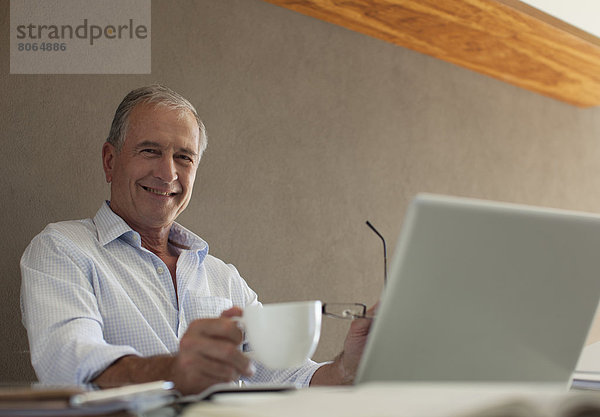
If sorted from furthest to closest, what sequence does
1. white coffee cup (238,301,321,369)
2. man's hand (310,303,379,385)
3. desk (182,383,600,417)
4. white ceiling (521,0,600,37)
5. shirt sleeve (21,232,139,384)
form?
white ceiling (521,0,600,37), man's hand (310,303,379,385), shirt sleeve (21,232,139,384), white coffee cup (238,301,321,369), desk (182,383,600,417)

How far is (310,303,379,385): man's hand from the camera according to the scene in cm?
131

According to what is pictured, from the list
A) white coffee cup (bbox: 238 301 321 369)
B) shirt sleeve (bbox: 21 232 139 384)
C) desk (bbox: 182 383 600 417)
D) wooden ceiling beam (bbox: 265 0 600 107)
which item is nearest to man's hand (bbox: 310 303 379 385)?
white coffee cup (bbox: 238 301 321 369)

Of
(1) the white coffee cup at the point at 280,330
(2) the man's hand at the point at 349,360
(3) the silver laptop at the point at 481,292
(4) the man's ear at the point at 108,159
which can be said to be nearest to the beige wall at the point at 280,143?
(4) the man's ear at the point at 108,159

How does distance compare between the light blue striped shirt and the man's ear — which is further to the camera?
the man's ear

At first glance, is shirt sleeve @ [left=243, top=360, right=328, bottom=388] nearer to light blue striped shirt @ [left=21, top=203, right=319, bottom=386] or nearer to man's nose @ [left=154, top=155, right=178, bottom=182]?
light blue striped shirt @ [left=21, top=203, right=319, bottom=386]

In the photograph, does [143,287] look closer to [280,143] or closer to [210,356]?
[210,356]

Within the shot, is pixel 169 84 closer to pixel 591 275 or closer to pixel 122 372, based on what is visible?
pixel 122 372

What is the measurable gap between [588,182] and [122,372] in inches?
122

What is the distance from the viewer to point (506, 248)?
2.71ft

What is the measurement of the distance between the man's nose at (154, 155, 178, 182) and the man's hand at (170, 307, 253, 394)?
883 millimetres

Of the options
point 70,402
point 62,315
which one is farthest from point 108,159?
point 70,402

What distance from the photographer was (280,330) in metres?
0.94

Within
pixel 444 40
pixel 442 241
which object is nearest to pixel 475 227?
pixel 442 241

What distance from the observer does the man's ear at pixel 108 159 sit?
1850mm
